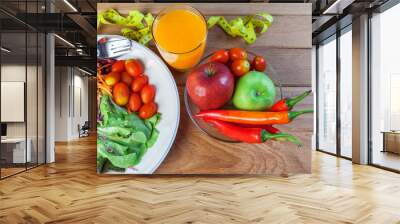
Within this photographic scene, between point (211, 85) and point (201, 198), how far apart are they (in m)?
1.61

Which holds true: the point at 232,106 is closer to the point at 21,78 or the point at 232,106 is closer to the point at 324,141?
the point at 21,78

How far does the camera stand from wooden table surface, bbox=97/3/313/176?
5.41 metres

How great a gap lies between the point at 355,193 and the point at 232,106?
192 centimetres

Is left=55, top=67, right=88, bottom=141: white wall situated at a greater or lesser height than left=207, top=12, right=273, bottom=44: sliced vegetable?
lesser

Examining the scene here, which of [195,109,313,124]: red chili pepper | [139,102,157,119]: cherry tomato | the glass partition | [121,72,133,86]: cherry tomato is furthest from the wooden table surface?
the glass partition

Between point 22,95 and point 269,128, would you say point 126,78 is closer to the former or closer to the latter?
point 269,128

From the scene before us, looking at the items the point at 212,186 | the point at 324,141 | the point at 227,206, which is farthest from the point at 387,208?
the point at 324,141

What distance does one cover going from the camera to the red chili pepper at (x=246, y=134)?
17.5 ft

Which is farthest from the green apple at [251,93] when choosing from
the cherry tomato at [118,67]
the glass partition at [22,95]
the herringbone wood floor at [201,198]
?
the glass partition at [22,95]

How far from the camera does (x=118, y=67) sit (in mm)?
5355

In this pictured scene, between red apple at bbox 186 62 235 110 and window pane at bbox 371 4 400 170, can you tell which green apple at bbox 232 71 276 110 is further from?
window pane at bbox 371 4 400 170

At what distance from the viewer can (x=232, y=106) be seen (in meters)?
5.23

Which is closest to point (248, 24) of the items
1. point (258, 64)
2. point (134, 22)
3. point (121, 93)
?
point (258, 64)

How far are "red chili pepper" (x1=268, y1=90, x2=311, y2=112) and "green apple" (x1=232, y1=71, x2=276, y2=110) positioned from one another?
0.56 feet
